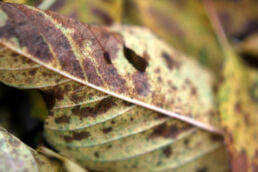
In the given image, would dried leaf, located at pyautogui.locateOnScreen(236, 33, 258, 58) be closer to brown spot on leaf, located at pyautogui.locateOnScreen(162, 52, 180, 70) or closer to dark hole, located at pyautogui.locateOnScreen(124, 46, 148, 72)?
brown spot on leaf, located at pyautogui.locateOnScreen(162, 52, 180, 70)

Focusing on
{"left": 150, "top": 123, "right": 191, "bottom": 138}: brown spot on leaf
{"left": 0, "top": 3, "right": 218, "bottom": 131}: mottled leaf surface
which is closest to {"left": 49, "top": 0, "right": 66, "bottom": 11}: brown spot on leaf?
{"left": 0, "top": 3, "right": 218, "bottom": 131}: mottled leaf surface

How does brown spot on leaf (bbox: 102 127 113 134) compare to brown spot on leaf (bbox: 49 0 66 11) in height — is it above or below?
below

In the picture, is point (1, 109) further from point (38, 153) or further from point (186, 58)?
point (186, 58)

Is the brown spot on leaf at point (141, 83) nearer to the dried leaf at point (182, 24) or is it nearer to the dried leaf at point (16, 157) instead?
the dried leaf at point (16, 157)

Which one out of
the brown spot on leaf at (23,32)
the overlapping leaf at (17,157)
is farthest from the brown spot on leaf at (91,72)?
the overlapping leaf at (17,157)

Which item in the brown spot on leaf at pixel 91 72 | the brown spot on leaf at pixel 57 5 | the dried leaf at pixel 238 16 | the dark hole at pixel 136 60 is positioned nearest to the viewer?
the brown spot on leaf at pixel 91 72

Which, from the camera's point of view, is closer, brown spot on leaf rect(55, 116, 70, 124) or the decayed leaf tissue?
the decayed leaf tissue
